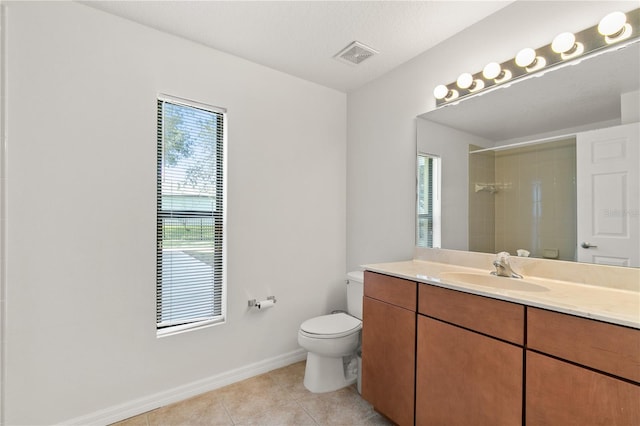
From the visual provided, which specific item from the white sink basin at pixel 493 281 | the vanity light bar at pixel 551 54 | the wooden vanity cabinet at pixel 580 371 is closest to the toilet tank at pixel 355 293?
the white sink basin at pixel 493 281

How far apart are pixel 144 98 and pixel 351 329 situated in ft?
6.67

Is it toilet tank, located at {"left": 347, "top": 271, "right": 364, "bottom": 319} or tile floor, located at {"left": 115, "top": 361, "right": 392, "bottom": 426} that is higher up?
toilet tank, located at {"left": 347, "top": 271, "right": 364, "bottom": 319}

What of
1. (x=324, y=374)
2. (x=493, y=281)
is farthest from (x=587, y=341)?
(x=324, y=374)

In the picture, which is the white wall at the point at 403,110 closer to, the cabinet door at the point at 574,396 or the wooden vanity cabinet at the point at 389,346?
the wooden vanity cabinet at the point at 389,346

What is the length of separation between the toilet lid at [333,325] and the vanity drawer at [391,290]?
0.38 metres

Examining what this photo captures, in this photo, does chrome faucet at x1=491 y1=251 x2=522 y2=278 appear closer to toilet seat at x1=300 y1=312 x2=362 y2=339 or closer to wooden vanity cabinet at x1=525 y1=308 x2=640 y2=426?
wooden vanity cabinet at x1=525 y1=308 x2=640 y2=426

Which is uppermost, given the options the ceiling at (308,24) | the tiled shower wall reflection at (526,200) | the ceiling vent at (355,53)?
the ceiling at (308,24)

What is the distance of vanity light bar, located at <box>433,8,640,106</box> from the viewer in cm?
129

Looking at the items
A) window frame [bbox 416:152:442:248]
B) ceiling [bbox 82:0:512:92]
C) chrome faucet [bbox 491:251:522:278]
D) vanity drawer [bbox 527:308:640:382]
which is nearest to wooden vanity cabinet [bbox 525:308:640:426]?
vanity drawer [bbox 527:308:640:382]

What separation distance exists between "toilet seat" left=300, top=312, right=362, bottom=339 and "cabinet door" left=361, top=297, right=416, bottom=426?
0.23 meters

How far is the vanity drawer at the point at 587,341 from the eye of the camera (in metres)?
0.90

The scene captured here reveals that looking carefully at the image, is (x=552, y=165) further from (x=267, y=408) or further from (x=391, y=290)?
(x=267, y=408)

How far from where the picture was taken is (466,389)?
1.29 meters

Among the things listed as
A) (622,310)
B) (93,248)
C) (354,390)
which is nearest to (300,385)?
(354,390)
